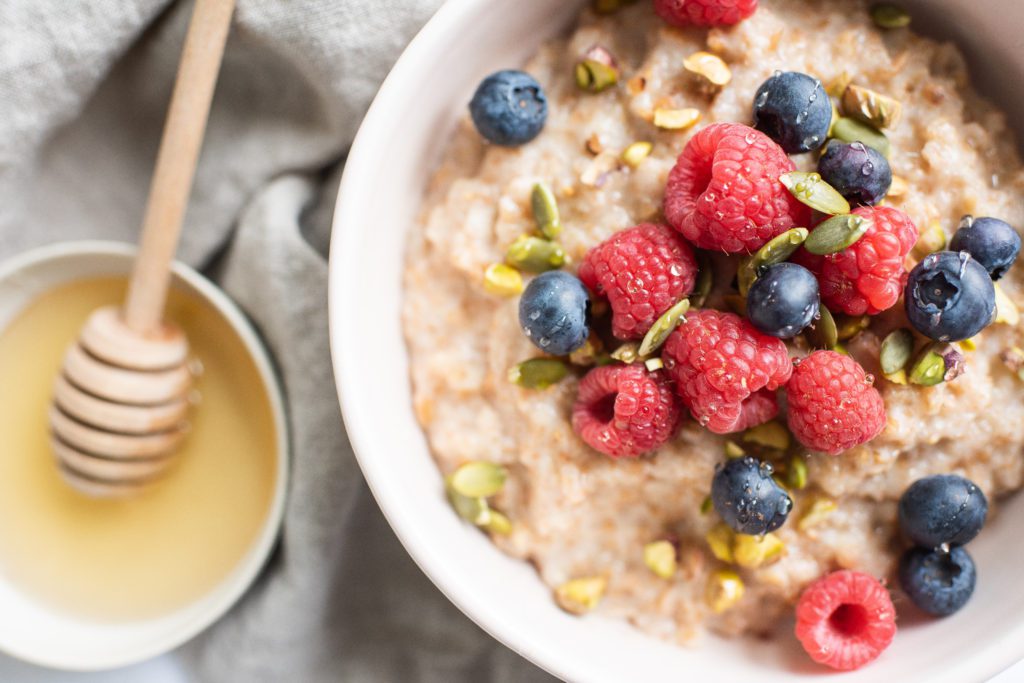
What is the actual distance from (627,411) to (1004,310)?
637 mm

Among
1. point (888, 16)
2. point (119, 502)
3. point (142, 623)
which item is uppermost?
point (888, 16)

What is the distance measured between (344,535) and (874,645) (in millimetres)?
1086

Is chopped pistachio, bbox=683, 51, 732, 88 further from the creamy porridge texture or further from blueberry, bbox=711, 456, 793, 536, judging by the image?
blueberry, bbox=711, 456, 793, 536

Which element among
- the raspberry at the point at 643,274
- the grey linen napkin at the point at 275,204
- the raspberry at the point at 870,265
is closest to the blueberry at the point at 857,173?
the raspberry at the point at 870,265

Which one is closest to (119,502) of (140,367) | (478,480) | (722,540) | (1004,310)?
(140,367)

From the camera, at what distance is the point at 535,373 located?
5.22ft

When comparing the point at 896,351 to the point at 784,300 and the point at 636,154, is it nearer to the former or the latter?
the point at 784,300

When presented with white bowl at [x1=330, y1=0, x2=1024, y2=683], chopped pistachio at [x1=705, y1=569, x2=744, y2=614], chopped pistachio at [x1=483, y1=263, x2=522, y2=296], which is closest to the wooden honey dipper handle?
white bowl at [x1=330, y1=0, x2=1024, y2=683]

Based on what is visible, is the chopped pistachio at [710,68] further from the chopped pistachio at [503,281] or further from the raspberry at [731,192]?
the chopped pistachio at [503,281]

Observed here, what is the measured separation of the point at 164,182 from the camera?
184 centimetres

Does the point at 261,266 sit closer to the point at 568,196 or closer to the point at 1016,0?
the point at 568,196

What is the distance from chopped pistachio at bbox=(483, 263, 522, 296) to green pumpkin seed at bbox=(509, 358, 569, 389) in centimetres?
12

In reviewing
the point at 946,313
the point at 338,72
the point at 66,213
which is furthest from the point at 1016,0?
the point at 66,213

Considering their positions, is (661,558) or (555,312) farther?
(661,558)
